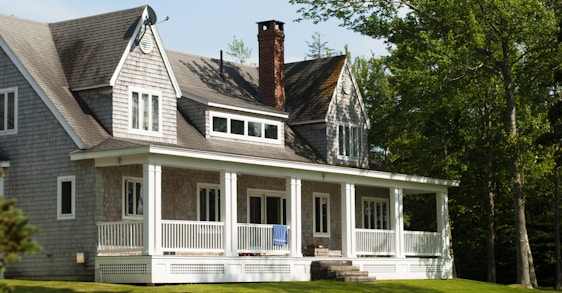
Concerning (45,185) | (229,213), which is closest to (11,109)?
(45,185)

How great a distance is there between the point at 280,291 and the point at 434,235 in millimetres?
14393

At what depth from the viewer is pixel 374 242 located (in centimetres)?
3906

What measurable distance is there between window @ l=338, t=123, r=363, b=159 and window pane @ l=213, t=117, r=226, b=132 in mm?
7108

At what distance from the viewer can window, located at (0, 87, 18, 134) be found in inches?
1270

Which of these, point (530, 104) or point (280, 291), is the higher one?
point (530, 104)

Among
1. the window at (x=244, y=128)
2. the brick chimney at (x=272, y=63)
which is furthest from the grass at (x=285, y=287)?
the brick chimney at (x=272, y=63)

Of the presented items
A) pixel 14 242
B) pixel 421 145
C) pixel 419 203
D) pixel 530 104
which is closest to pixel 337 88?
pixel 421 145

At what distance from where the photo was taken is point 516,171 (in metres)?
42.2

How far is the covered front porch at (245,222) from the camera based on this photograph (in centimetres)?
2944

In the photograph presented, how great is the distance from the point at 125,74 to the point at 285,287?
852 centimetres

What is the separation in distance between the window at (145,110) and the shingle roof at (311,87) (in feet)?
31.6

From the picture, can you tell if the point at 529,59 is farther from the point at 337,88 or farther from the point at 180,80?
the point at 180,80

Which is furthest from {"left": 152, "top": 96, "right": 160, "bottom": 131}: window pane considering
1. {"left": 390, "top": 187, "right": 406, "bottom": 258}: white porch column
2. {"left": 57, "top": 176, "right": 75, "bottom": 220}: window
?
{"left": 390, "top": 187, "right": 406, "bottom": 258}: white porch column

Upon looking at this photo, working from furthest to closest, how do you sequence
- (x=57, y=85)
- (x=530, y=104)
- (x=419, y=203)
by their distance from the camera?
(x=419, y=203), (x=530, y=104), (x=57, y=85)
